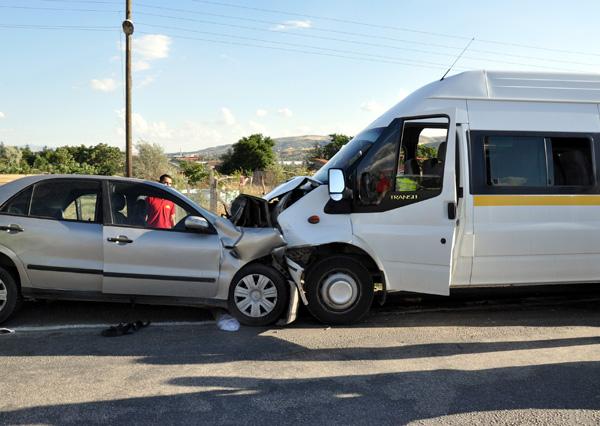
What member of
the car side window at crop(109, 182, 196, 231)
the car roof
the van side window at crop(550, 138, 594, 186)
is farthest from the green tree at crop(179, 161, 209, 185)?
the van side window at crop(550, 138, 594, 186)

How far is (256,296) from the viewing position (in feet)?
18.7

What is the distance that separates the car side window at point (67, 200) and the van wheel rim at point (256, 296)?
169 centimetres

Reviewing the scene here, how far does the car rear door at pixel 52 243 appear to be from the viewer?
543 cm

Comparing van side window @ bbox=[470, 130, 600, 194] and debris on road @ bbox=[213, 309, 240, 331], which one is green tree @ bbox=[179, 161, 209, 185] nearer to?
debris on road @ bbox=[213, 309, 240, 331]

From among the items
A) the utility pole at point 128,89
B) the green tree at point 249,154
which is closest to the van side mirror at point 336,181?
the utility pole at point 128,89

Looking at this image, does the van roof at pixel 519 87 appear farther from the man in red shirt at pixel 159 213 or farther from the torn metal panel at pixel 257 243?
the man in red shirt at pixel 159 213

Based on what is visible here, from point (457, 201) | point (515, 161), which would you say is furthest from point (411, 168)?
point (515, 161)

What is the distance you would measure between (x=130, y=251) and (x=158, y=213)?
53 centimetres

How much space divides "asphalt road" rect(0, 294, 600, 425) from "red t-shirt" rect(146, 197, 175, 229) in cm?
109

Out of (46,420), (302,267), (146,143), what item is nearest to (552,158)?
(302,267)

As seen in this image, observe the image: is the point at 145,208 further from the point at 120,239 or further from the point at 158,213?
the point at 120,239

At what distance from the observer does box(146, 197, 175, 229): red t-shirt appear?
18.8ft

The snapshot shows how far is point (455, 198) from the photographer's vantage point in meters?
5.69

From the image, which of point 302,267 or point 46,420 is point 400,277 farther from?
point 46,420
